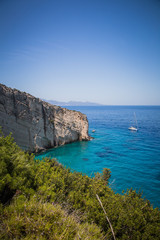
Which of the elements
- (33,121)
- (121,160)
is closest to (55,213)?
(121,160)

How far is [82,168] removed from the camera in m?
21.4

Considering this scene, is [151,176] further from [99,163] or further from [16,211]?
[16,211]

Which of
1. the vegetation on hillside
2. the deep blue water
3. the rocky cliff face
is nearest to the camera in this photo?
the vegetation on hillside

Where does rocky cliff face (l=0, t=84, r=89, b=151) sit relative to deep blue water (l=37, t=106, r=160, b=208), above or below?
above

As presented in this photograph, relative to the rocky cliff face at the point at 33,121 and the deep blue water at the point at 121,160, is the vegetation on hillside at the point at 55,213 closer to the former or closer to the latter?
the deep blue water at the point at 121,160

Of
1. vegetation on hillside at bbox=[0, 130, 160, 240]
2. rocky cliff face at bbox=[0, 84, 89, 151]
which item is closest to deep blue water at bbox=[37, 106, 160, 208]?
rocky cliff face at bbox=[0, 84, 89, 151]

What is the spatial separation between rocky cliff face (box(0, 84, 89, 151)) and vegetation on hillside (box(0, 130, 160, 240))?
17.2 metres

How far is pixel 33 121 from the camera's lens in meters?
25.9

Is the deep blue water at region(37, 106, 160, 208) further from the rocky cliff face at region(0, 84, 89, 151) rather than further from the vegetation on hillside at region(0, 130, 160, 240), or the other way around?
the vegetation on hillside at region(0, 130, 160, 240)

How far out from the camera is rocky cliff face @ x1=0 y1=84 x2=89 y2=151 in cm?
2286

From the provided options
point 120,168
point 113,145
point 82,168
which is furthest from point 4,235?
point 113,145

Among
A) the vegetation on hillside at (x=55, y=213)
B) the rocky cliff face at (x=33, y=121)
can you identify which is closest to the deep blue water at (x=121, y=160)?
the rocky cliff face at (x=33, y=121)

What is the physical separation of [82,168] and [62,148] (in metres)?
9.89

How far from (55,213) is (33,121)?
2304cm
